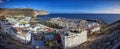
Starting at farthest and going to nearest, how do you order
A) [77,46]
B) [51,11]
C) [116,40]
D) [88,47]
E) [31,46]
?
[51,11]
[31,46]
[77,46]
[88,47]
[116,40]

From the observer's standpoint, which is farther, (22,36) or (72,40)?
(22,36)

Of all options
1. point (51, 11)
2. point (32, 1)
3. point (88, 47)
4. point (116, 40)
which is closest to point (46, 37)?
point (88, 47)

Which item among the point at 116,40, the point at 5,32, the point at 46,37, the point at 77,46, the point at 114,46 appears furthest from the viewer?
the point at 5,32

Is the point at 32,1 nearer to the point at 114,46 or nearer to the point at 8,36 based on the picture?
the point at 8,36

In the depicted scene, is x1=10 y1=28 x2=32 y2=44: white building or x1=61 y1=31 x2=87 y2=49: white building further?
x1=10 y1=28 x2=32 y2=44: white building

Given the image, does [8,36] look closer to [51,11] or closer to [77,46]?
[77,46]

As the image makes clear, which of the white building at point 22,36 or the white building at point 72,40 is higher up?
the white building at point 72,40

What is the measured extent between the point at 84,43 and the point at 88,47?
2098 millimetres

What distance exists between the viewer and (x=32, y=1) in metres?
78.4

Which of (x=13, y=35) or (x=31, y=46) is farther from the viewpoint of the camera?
(x=13, y=35)

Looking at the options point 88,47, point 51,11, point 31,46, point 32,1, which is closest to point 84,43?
point 88,47

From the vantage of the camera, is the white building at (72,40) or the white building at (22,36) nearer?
the white building at (72,40)

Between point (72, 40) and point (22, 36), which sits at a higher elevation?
point (72, 40)

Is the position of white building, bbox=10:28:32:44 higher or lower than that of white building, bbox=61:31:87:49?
lower
